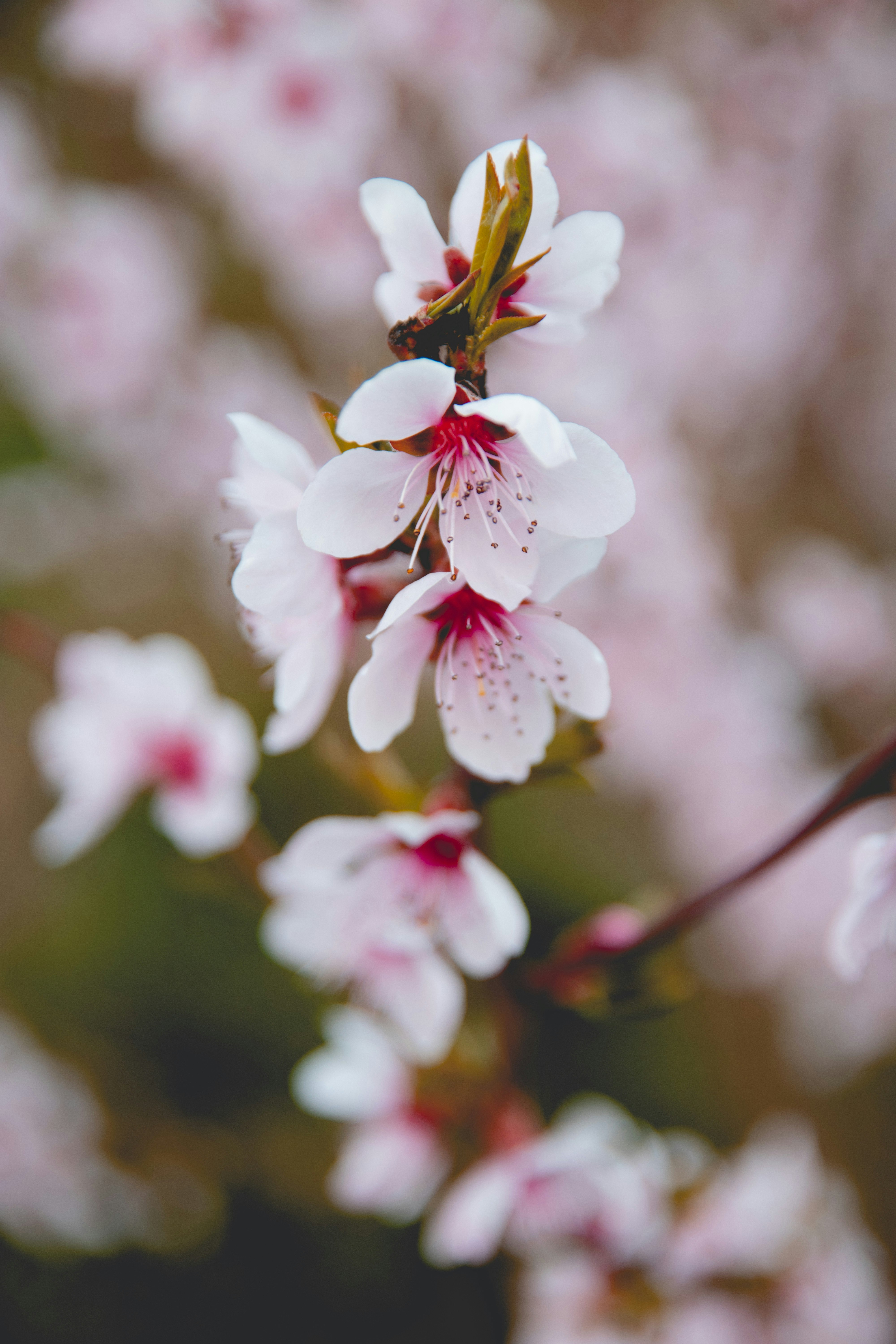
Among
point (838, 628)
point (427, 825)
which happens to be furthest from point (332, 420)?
point (838, 628)

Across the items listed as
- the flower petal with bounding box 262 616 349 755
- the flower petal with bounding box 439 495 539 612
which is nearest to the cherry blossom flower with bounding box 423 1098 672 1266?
the flower petal with bounding box 262 616 349 755

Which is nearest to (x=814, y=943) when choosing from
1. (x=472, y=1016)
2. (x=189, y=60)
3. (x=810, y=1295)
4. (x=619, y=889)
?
(x=619, y=889)

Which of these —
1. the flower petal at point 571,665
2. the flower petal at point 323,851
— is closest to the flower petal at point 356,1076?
the flower petal at point 323,851

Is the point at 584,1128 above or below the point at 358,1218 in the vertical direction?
above

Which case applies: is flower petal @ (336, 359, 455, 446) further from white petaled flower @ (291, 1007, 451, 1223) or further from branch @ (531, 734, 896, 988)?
white petaled flower @ (291, 1007, 451, 1223)

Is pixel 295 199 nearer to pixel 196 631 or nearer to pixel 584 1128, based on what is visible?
pixel 196 631

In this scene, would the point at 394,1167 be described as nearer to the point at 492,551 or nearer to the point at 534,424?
the point at 492,551
